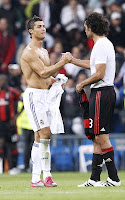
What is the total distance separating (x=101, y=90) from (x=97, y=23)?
0.96 m

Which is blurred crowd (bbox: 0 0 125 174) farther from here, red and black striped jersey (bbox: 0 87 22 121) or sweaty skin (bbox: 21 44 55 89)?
sweaty skin (bbox: 21 44 55 89)

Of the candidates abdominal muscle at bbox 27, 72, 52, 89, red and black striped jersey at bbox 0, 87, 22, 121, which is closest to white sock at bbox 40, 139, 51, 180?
abdominal muscle at bbox 27, 72, 52, 89

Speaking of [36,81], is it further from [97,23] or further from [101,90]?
[97,23]

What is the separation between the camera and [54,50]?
16.3 meters

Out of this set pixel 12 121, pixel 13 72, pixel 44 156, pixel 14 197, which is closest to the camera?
pixel 14 197

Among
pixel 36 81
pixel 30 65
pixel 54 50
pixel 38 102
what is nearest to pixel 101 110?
pixel 38 102

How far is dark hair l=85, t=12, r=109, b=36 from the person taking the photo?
25.9 ft

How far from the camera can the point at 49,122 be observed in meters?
8.70

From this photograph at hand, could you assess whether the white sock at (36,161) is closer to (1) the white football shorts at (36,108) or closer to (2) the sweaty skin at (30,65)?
(1) the white football shorts at (36,108)

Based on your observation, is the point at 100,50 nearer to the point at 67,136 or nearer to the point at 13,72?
the point at 67,136

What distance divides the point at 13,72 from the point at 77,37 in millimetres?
2384

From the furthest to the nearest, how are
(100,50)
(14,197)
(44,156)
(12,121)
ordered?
(12,121), (44,156), (100,50), (14,197)

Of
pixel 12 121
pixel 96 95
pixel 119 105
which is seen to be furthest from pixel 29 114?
pixel 119 105

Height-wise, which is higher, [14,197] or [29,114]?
[29,114]
